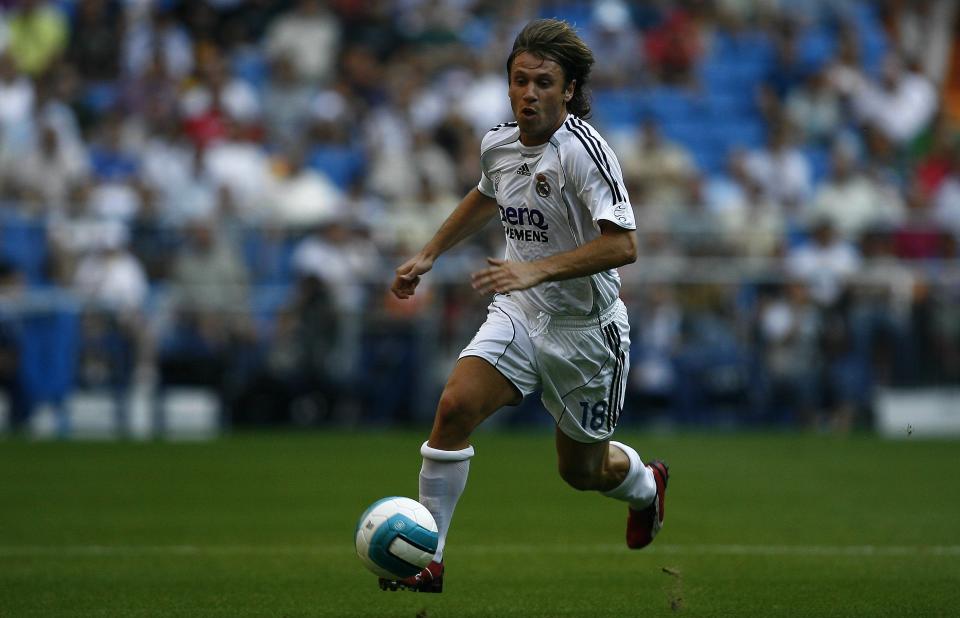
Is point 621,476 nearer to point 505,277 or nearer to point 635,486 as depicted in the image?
point 635,486

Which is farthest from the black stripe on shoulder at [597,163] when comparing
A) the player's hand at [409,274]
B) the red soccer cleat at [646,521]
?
the red soccer cleat at [646,521]

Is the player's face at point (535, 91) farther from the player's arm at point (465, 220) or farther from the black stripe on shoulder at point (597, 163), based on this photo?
the player's arm at point (465, 220)

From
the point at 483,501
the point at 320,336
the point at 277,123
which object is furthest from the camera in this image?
the point at 277,123

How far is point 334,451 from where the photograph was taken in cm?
1414

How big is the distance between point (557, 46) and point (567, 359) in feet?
4.64

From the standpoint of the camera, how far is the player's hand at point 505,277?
5656 millimetres

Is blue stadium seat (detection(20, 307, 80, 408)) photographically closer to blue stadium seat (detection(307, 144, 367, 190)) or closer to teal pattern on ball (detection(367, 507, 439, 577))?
blue stadium seat (detection(307, 144, 367, 190))

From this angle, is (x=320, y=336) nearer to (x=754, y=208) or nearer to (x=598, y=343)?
(x=754, y=208)

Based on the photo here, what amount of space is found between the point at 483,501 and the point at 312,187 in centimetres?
752

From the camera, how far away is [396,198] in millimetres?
17422

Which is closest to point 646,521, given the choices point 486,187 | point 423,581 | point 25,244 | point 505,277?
point 423,581

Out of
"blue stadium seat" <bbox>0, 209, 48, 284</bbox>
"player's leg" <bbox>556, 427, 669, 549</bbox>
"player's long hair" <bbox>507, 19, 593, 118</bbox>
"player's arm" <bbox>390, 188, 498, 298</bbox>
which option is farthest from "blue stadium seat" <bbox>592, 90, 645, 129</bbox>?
"player's long hair" <bbox>507, 19, 593, 118</bbox>

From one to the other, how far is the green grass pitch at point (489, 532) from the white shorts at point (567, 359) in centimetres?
80

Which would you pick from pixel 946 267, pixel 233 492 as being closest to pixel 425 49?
pixel 946 267
